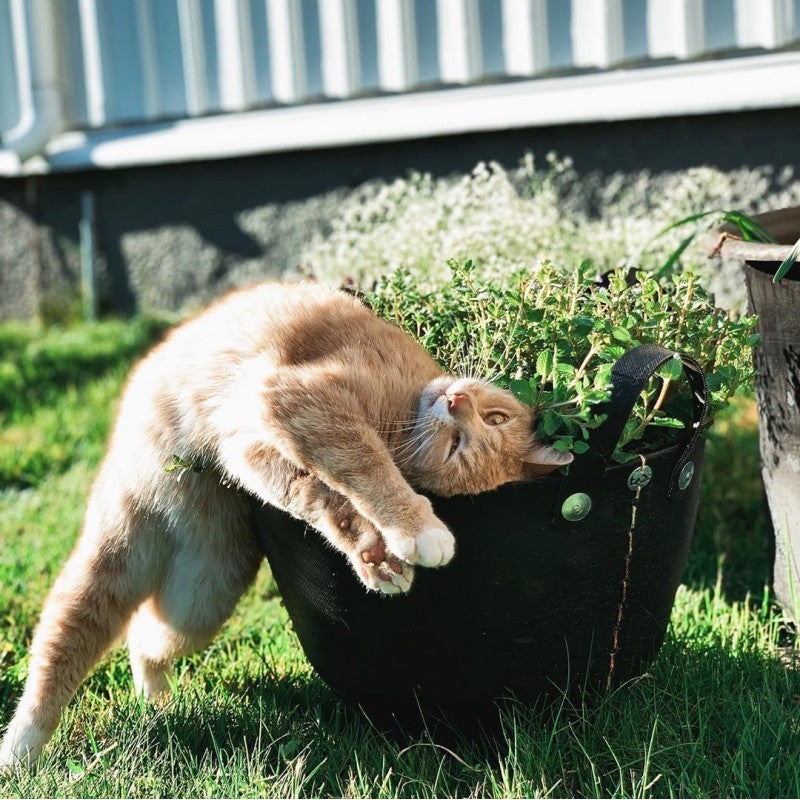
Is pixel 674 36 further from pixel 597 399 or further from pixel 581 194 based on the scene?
pixel 597 399

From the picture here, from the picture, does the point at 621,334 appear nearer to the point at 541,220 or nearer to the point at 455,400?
the point at 455,400

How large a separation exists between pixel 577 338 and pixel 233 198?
408 cm

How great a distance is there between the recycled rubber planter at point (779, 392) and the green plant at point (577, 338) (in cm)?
8

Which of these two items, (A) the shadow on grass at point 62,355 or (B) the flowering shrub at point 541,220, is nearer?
(B) the flowering shrub at point 541,220

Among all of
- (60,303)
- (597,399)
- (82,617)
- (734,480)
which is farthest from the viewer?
(60,303)

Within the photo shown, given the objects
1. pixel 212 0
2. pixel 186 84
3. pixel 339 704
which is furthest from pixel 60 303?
pixel 339 704

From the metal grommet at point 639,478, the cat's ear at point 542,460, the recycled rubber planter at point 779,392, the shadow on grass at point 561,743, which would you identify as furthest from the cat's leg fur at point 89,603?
the recycled rubber planter at point 779,392

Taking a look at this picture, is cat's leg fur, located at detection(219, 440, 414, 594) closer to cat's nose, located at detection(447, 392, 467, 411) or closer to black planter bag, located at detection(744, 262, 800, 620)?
cat's nose, located at detection(447, 392, 467, 411)

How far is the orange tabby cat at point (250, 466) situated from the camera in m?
1.87

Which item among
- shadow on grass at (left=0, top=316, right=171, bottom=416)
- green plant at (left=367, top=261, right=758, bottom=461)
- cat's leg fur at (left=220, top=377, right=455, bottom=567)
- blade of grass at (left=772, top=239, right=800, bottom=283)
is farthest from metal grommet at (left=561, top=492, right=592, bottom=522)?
shadow on grass at (left=0, top=316, right=171, bottom=416)

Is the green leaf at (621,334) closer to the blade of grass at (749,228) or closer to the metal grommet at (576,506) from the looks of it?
the metal grommet at (576,506)

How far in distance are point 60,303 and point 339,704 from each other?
4.96 m

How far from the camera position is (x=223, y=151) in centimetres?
577

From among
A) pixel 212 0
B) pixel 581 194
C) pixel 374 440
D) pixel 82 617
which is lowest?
pixel 82 617
